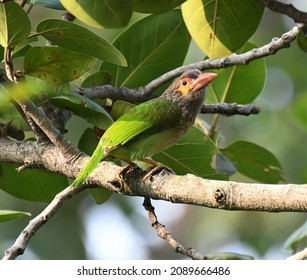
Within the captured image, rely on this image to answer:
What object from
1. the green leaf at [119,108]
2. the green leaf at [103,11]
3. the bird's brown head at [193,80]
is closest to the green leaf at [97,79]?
the green leaf at [119,108]

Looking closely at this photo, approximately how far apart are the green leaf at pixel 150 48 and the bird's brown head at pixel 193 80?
0.65 ft

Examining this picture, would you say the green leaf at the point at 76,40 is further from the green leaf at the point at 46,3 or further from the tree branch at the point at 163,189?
the tree branch at the point at 163,189

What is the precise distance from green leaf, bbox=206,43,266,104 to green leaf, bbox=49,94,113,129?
86 cm

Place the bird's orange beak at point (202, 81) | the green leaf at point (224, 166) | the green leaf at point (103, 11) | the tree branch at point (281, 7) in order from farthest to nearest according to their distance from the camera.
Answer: the green leaf at point (224, 166) → the bird's orange beak at point (202, 81) → the green leaf at point (103, 11) → the tree branch at point (281, 7)

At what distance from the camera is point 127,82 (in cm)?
288

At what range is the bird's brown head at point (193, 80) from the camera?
2.62 metres

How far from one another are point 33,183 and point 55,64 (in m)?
0.55

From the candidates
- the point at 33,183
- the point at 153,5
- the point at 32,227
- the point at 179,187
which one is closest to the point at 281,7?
the point at 153,5

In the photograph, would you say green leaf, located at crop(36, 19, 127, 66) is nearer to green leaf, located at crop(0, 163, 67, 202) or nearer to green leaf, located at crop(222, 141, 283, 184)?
green leaf, located at crop(0, 163, 67, 202)

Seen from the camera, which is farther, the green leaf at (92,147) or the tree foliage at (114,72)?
the green leaf at (92,147)

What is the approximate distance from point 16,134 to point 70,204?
4329 mm

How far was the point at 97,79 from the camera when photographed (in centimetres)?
271

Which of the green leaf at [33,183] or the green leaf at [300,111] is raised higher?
the green leaf at [300,111]

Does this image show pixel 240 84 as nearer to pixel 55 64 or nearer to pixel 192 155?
pixel 192 155
